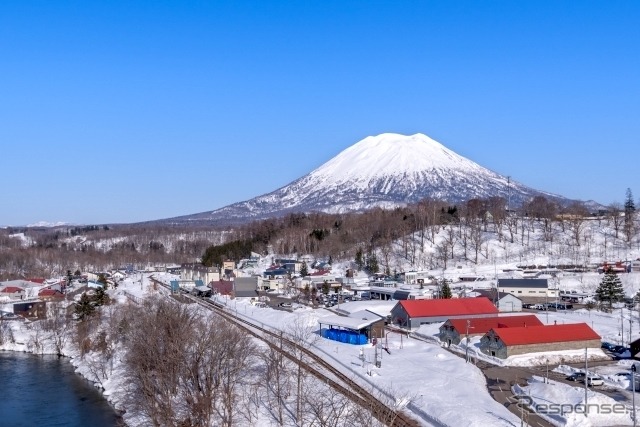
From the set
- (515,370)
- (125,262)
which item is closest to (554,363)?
(515,370)

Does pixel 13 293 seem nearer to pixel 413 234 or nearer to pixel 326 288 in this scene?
pixel 326 288

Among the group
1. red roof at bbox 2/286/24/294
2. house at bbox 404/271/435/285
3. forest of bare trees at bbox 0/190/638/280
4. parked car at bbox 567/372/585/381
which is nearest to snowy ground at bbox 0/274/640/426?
parked car at bbox 567/372/585/381

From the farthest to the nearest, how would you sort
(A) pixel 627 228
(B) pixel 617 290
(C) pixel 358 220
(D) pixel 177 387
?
(C) pixel 358 220 → (A) pixel 627 228 → (B) pixel 617 290 → (D) pixel 177 387

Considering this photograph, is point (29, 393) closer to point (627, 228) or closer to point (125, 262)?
A: point (627, 228)

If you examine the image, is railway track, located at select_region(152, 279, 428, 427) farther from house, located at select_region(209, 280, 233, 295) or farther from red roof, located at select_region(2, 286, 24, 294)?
red roof, located at select_region(2, 286, 24, 294)

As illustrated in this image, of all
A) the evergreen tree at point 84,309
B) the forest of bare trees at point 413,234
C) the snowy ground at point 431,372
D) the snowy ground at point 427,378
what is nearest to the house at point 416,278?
the forest of bare trees at point 413,234
